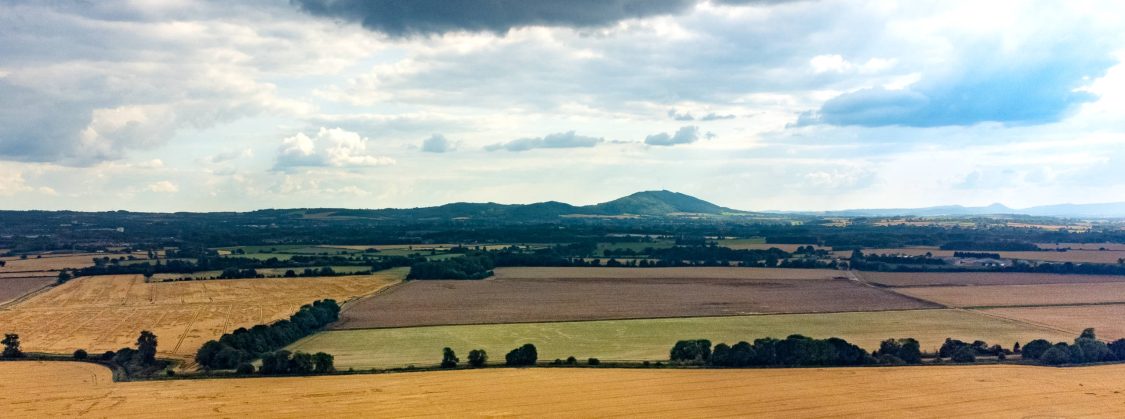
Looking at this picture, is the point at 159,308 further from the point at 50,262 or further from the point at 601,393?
the point at 50,262

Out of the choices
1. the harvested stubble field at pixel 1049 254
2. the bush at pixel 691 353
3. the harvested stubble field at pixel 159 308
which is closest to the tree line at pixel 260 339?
the harvested stubble field at pixel 159 308

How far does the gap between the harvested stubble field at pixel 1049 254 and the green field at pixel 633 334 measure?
7057 centimetres

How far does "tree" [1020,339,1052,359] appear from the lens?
6006 centimetres

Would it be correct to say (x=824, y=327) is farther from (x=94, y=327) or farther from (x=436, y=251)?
(x=436, y=251)

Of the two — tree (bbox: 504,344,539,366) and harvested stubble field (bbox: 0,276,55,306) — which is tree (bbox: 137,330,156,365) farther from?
harvested stubble field (bbox: 0,276,55,306)

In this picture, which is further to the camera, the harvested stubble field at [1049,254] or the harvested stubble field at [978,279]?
the harvested stubble field at [1049,254]

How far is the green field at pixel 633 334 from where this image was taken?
63.9m

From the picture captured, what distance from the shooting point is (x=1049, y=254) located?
5979 inches

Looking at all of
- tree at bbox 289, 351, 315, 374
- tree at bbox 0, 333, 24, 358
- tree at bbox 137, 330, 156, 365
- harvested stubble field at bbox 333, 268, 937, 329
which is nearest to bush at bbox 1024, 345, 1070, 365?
harvested stubble field at bbox 333, 268, 937, 329

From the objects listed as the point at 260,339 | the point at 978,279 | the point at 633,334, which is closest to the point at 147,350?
the point at 260,339

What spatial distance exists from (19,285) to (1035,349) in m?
116

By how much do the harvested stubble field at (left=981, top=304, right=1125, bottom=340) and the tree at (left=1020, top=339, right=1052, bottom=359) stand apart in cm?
1102

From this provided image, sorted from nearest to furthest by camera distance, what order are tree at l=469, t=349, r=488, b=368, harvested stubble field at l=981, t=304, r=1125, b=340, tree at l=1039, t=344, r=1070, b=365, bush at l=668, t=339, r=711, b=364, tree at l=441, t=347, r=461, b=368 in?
tree at l=441, t=347, r=461, b=368
tree at l=469, t=349, r=488, b=368
tree at l=1039, t=344, r=1070, b=365
bush at l=668, t=339, r=711, b=364
harvested stubble field at l=981, t=304, r=1125, b=340

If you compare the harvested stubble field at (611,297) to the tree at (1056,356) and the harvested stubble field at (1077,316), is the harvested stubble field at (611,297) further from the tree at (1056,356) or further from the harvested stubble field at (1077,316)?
the tree at (1056,356)
